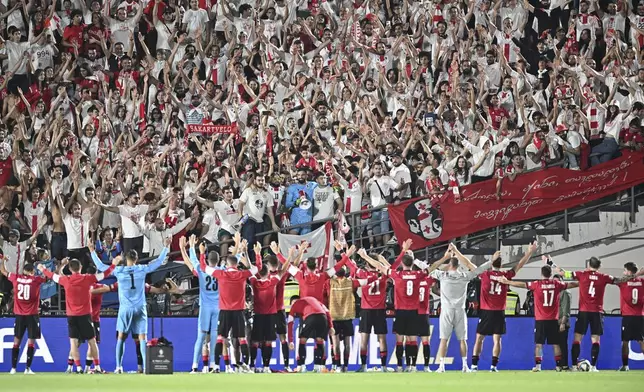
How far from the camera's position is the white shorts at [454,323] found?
22.1 meters

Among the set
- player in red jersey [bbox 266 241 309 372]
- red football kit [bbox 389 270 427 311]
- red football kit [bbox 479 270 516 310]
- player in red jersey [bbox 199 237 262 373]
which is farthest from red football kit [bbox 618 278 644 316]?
player in red jersey [bbox 199 237 262 373]

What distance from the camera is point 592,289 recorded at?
22188 millimetres

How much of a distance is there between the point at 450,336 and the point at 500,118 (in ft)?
20.4

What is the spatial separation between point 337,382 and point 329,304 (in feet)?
9.64

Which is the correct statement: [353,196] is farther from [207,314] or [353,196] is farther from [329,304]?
[207,314]

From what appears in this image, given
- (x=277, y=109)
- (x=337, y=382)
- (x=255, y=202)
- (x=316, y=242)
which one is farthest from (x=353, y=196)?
(x=337, y=382)

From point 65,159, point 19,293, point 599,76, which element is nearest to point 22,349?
point 19,293

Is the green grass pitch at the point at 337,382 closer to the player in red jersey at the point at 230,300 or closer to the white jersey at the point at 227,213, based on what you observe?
the player in red jersey at the point at 230,300

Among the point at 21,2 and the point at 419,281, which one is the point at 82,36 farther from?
the point at 419,281

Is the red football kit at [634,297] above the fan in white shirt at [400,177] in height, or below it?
below

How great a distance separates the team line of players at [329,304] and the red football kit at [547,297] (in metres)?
0.02

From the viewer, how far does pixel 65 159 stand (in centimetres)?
2656

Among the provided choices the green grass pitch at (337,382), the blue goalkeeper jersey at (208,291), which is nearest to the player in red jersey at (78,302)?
the green grass pitch at (337,382)

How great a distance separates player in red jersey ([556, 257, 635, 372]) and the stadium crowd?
3.49 m
